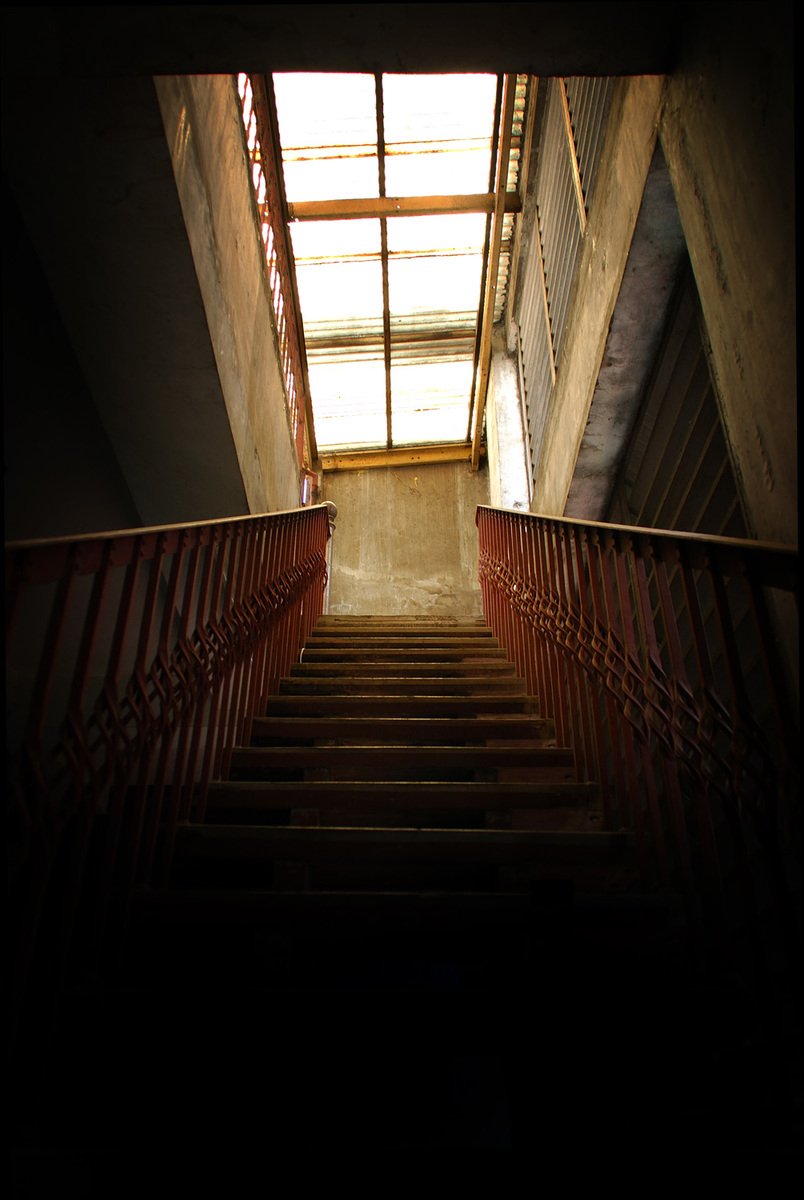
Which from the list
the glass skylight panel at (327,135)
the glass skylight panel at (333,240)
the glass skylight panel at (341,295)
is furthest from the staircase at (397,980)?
the glass skylight panel at (341,295)

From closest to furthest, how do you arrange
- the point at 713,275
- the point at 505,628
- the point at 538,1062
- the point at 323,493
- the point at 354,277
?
the point at 538,1062 → the point at 713,275 → the point at 505,628 → the point at 354,277 → the point at 323,493

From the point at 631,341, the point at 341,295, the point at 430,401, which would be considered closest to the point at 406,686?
the point at 631,341

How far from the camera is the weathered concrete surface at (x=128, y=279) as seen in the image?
11.4ft

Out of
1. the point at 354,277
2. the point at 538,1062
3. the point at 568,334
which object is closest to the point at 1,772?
the point at 538,1062

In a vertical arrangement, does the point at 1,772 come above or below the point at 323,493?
below

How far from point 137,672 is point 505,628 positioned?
3490 millimetres

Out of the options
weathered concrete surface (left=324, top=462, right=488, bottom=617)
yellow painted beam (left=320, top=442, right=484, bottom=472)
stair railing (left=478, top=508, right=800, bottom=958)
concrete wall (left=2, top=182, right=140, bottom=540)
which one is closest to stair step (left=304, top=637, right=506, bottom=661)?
stair railing (left=478, top=508, right=800, bottom=958)

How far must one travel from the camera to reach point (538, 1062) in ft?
4.74

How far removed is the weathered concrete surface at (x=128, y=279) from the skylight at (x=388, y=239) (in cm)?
442

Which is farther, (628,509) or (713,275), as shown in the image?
(628,509)

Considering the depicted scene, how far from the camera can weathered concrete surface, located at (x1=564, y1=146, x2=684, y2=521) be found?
13.9ft

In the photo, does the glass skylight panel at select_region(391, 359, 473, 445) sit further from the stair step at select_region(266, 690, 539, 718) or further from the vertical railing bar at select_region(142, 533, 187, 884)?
the vertical railing bar at select_region(142, 533, 187, 884)

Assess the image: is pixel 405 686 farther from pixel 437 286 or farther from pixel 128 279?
pixel 437 286

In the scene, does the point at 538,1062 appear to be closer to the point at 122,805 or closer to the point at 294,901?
the point at 294,901
